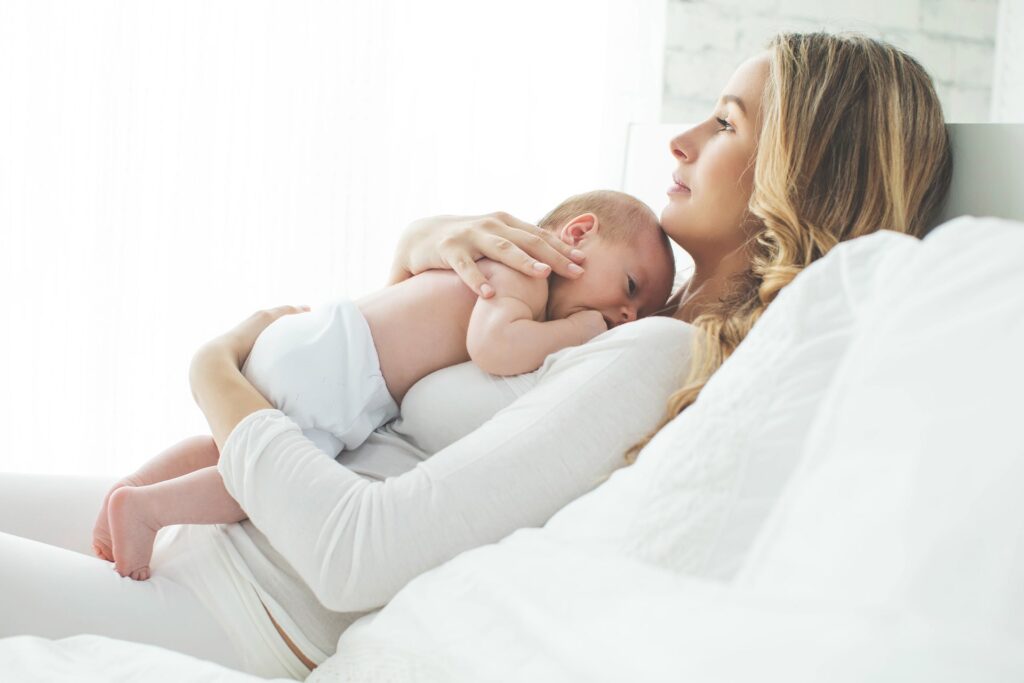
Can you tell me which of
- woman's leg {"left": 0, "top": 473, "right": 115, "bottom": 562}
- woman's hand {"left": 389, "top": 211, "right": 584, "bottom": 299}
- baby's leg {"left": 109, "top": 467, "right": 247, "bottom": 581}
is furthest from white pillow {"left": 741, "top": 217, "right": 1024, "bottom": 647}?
woman's leg {"left": 0, "top": 473, "right": 115, "bottom": 562}

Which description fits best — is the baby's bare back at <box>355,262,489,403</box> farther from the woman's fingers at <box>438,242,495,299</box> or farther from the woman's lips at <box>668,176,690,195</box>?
the woman's lips at <box>668,176,690,195</box>

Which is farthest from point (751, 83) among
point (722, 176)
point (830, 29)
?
point (830, 29)

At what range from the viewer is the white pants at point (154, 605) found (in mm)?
1011

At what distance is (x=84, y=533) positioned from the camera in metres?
1.30

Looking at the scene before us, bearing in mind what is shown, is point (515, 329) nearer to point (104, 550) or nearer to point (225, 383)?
point (225, 383)

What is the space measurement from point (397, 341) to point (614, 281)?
0.32m

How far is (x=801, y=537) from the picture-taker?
2.02ft

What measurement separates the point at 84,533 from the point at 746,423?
955 millimetres

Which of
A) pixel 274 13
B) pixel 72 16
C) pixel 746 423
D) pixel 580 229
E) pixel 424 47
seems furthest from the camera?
pixel 424 47

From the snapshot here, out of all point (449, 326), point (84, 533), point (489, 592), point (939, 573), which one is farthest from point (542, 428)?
point (84, 533)

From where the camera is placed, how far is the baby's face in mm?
1362

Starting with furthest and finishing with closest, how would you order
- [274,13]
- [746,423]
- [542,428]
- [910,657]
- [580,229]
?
[274,13]
[580,229]
[542,428]
[746,423]
[910,657]

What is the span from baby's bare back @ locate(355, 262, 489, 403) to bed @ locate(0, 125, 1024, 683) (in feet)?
1.38

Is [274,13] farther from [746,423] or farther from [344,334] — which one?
[746,423]
